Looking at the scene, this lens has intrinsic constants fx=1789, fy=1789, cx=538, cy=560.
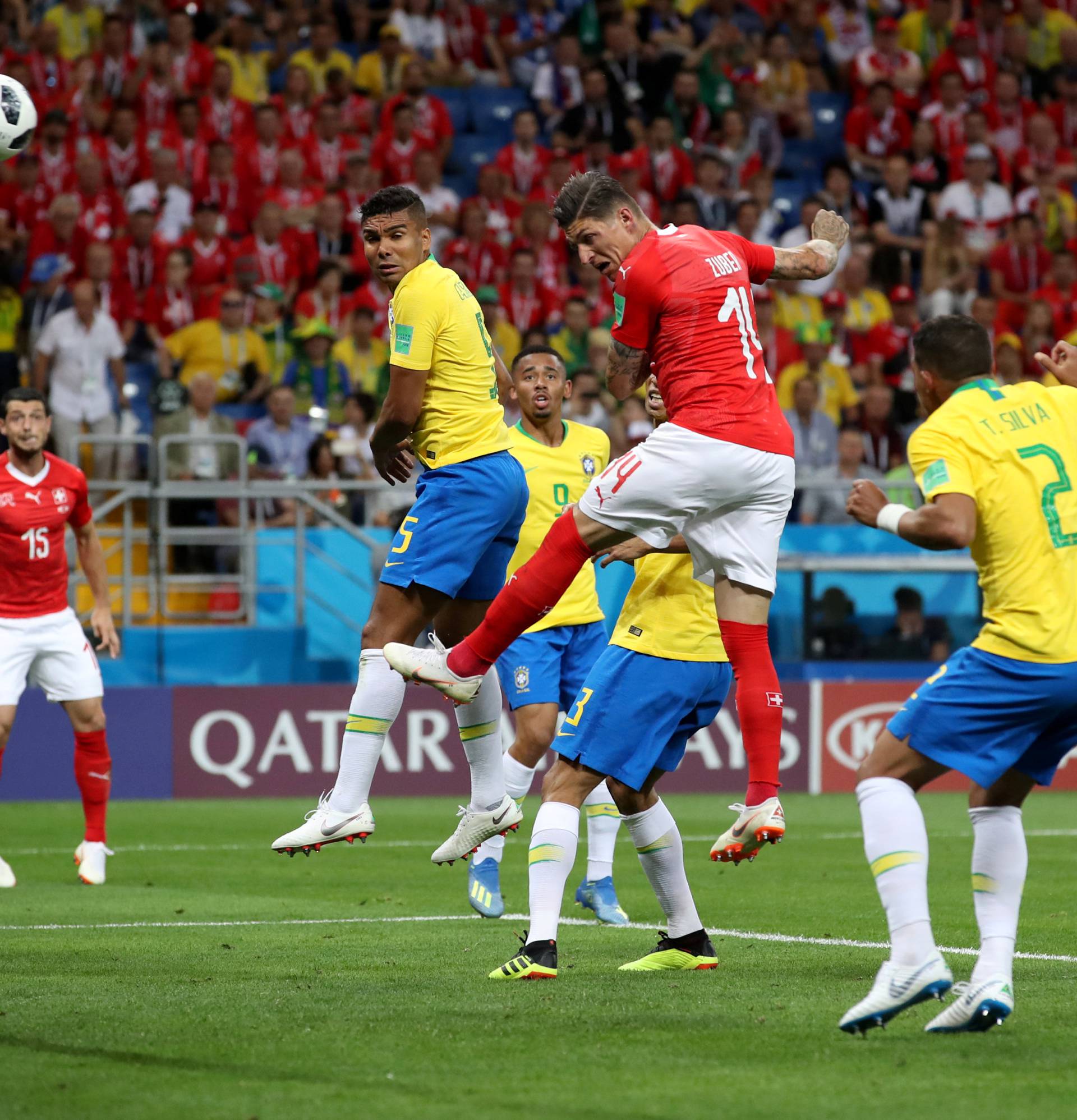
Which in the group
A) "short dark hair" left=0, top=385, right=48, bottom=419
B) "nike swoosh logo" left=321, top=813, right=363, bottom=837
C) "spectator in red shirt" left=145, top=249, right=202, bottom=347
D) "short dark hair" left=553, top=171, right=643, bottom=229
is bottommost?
"nike swoosh logo" left=321, top=813, right=363, bottom=837

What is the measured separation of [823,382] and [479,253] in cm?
374

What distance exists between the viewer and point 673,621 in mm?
6816

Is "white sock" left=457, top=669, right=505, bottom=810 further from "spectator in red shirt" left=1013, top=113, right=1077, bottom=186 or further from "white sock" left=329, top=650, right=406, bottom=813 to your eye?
"spectator in red shirt" left=1013, top=113, right=1077, bottom=186

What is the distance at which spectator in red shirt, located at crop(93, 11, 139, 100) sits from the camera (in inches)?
731

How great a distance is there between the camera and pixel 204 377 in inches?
594

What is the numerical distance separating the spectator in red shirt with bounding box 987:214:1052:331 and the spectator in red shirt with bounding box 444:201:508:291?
551 centimetres

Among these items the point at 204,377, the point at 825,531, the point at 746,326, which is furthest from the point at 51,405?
the point at 746,326

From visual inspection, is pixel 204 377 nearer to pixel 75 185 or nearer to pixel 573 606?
pixel 75 185

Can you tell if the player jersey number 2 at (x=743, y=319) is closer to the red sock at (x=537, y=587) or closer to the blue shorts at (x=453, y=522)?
the red sock at (x=537, y=587)

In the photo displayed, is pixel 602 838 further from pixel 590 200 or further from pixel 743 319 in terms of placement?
pixel 590 200

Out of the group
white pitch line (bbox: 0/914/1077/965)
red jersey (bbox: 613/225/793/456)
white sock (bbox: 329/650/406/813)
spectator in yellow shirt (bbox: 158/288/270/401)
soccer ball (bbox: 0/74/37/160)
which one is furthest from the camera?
spectator in yellow shirt (bbox: 158/288/270/401)

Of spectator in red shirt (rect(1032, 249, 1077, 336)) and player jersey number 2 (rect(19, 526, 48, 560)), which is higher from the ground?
spectator in red shirt (rect(1032, 249, 1077, 336))

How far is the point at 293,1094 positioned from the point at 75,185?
14.5m

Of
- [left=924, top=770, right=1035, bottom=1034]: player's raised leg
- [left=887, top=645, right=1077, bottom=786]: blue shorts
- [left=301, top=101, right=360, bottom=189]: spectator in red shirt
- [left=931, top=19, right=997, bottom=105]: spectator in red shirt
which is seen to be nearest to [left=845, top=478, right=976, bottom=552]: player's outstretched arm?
[left=887, top=645, right=1077, bottom=786]: blue shorts
